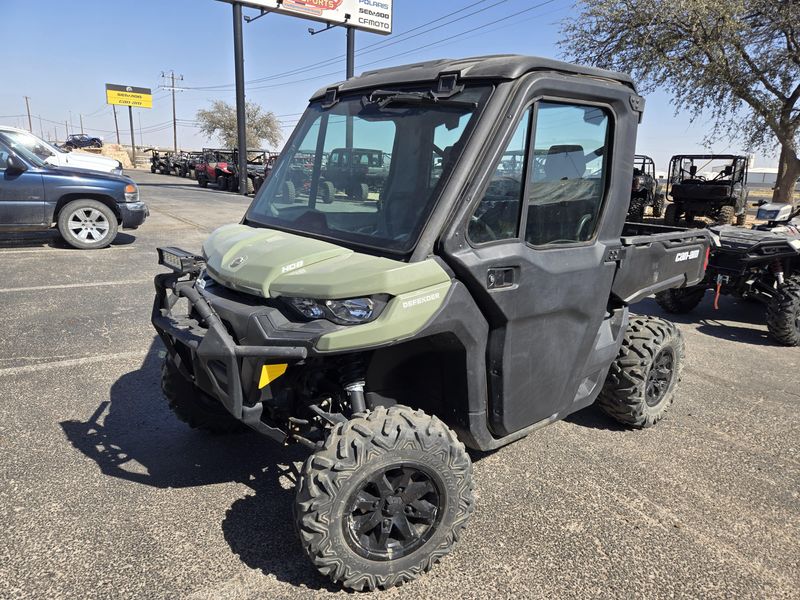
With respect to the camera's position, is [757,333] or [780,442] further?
[757,333]

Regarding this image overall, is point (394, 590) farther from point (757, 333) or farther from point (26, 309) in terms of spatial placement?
point (757, 333)

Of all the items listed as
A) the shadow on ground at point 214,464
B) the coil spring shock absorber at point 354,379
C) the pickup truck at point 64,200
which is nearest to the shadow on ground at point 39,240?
the pickup truck at point 64,200

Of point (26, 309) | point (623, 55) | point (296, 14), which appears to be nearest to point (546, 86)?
point (26, 309)

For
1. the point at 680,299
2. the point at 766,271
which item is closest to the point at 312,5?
the point at 680,299

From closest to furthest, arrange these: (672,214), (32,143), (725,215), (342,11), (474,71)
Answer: (474,71) < (32,143) < (725,215) < (672,214) < (342,11)

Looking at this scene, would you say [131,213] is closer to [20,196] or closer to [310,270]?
[20,196]

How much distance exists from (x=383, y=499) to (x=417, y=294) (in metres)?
0.89

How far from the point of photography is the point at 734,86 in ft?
55.4

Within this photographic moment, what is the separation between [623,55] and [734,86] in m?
3.37

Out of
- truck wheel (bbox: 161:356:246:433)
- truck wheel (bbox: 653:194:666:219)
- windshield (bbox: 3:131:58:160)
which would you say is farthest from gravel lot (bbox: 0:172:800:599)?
truck wheel (bbox: 653:194:666:219)

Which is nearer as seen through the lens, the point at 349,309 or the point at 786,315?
the point at 349,309

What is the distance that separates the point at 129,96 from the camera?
7050 centimetres

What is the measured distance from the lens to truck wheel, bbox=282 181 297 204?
328cm

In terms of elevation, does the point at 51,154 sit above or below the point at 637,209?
above
